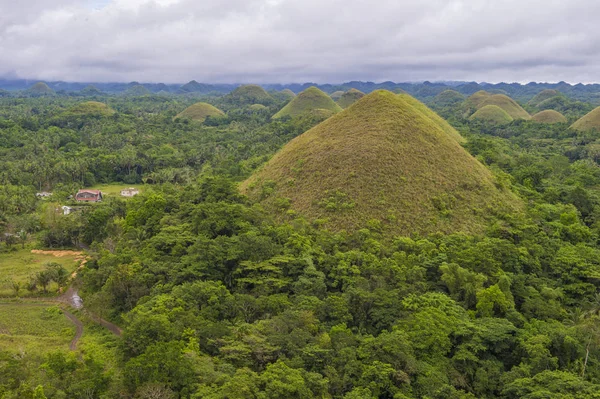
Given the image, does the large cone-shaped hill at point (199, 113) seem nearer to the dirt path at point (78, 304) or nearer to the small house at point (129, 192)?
the small house at point (129, 192)

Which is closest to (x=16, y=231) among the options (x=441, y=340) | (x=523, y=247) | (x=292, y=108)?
(x=441, y=340)

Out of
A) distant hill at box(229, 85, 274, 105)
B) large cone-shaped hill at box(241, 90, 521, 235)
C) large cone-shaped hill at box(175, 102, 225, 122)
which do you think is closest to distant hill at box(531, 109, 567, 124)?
large cone-shaped hill at box(241, 90, 521, 235)

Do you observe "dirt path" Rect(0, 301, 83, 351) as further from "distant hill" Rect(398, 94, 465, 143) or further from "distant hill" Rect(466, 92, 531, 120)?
"distant hill" Rect(466, 92, 531, 120)

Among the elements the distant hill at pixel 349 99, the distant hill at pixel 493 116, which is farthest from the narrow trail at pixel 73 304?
the distant hill at pixel 349 99

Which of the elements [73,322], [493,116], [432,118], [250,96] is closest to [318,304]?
[73,322]

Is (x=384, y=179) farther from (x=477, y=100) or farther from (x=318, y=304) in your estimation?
(x=477, y=100)

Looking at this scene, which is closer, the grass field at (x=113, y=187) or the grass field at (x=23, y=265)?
the grass field at (x=23, y=265)
